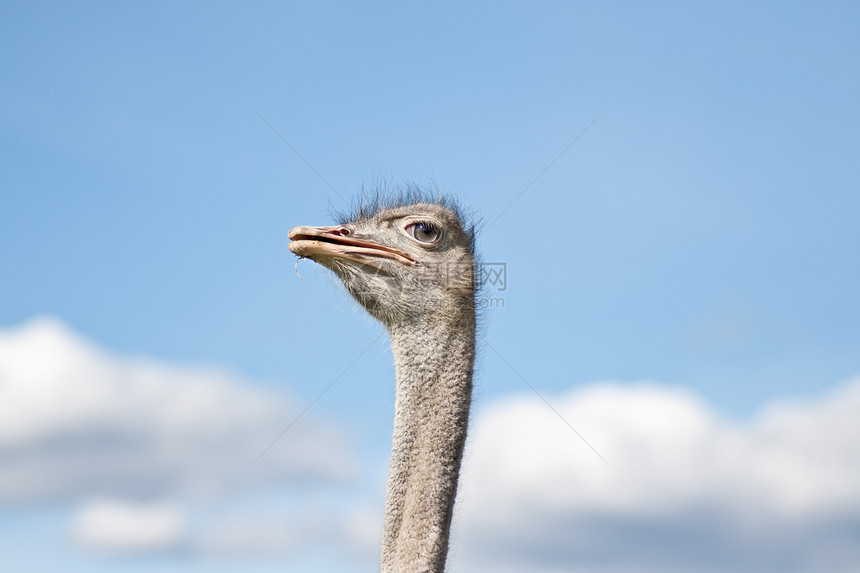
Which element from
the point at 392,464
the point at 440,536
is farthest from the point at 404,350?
the point at 440,536

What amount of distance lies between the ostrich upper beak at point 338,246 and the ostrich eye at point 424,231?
13 centimetres

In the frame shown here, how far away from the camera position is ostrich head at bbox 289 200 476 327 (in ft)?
18.1

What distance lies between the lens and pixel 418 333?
18.0 ft

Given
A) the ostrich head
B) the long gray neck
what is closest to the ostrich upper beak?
the ostrich head

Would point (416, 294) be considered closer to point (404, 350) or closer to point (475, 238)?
point (404, 350)

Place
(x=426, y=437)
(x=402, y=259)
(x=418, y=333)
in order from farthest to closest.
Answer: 1. (x=402, y=259)
2. (x=418, y=333)
3. (x=426, y=437)

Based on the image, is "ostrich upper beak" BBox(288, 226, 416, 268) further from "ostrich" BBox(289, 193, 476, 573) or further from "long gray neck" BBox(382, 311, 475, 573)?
"long gray neck" BBox(382, 311, 475, 573)

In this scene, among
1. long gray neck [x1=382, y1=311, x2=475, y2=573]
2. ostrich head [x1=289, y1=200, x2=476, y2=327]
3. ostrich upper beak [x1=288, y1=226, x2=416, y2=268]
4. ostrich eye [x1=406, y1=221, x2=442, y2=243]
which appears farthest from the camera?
ostrich eye [x1=406, y1=221, x2=442, y2=243]

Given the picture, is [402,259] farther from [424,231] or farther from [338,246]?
[338,246]

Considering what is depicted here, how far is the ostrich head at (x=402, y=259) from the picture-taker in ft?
18.1

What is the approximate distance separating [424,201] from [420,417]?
165cm

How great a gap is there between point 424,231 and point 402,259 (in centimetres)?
22

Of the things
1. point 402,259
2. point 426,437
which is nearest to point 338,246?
point 402,259

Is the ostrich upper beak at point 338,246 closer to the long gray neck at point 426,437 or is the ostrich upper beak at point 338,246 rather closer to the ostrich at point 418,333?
the ostrich at point 418,333
